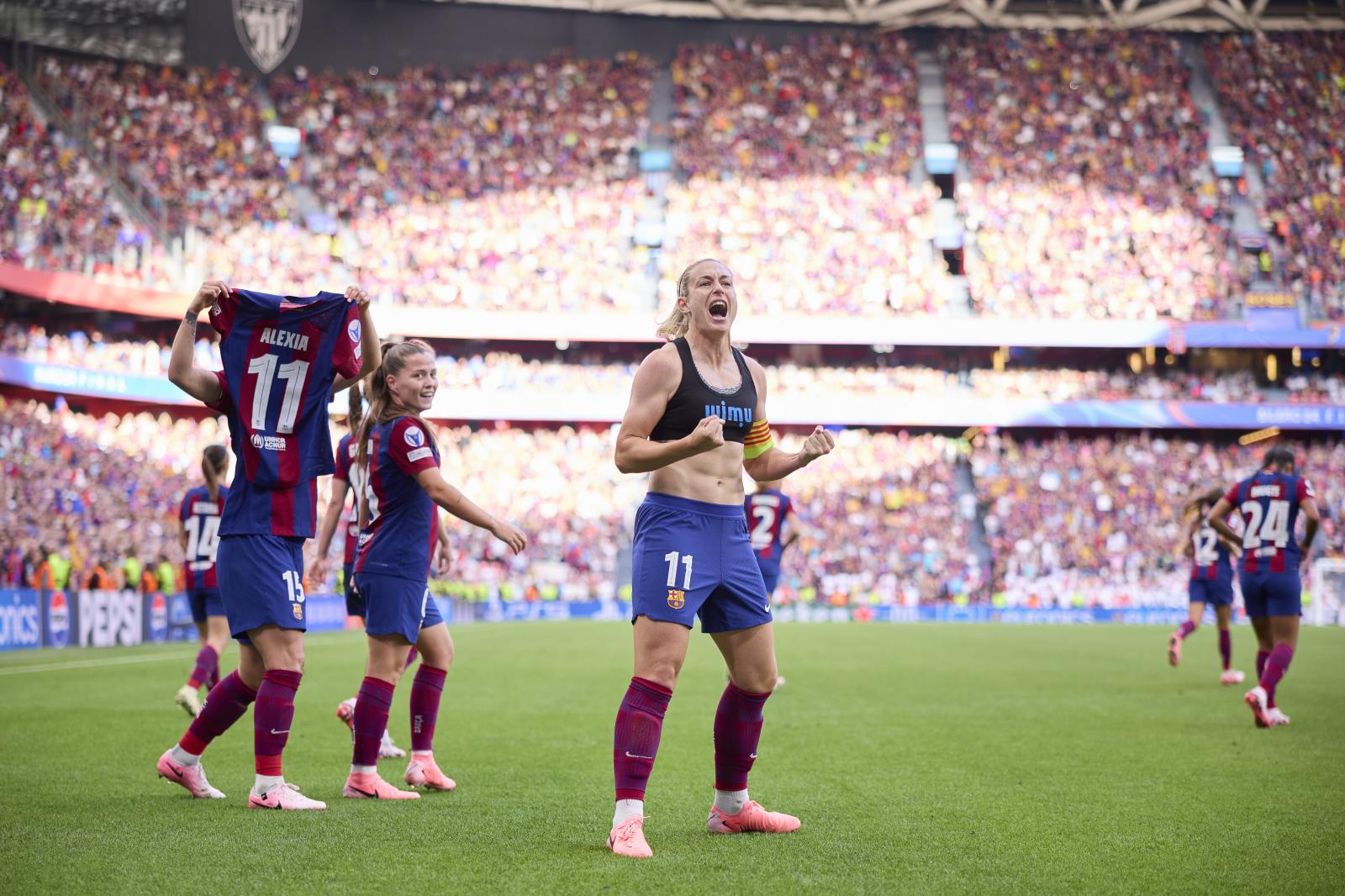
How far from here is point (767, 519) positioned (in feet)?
46.1

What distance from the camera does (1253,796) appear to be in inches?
271

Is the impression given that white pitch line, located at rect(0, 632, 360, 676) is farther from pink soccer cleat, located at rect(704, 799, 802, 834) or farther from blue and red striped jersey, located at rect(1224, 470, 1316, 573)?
blue and red striped jersey, located at rect(1224, 470, 1316, 573)

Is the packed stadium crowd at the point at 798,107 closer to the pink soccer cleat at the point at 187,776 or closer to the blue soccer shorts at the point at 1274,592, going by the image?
the blue soccer shorts at the point at 1274,592

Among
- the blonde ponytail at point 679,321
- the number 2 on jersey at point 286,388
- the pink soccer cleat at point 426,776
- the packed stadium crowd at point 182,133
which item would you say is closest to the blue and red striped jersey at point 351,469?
the number 2 on jersey at point 286,388

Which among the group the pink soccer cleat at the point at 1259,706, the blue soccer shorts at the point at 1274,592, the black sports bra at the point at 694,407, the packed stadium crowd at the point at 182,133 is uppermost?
the packed stadium crowd at the point at 182,133

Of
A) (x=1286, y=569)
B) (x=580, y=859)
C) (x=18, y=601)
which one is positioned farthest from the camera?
(x=18, y=601)

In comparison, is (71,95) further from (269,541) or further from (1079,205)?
(269,541)

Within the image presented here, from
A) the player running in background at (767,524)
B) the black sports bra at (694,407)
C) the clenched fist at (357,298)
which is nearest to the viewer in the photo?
the black sports bra at (694,407)

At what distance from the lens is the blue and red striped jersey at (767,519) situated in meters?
14.0

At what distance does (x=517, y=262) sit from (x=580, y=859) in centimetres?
3877

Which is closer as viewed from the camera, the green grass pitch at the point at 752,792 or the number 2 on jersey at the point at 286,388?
the green grass pitch at the point at 752,792

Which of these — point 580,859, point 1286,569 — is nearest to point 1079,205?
point 1286,569

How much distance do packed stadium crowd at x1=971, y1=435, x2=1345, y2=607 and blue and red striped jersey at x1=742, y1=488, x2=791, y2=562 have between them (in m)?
25.5

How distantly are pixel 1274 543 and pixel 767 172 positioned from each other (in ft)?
116
